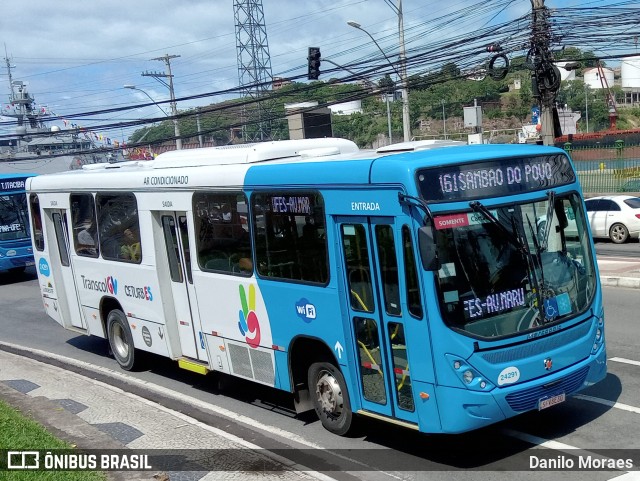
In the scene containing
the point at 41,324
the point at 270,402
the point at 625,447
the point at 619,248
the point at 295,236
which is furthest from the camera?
the point at 619,248

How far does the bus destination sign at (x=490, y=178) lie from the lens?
6.91m

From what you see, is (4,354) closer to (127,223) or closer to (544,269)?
(127,223)

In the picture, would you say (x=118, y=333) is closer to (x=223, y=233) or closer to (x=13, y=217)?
(x=223, y=233)

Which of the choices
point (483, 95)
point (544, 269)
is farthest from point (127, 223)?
point (483, 95)

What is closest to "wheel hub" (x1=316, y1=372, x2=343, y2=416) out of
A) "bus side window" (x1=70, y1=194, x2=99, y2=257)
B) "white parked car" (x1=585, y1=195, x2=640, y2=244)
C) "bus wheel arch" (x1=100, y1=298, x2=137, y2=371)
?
"bus wheel arch" (x1=100, y1=298, x2=137, y2=371)

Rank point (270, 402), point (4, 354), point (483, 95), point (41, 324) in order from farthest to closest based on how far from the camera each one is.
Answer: point (483, 95) → point (41, 324) → point (4, 354) → point (270, 402)

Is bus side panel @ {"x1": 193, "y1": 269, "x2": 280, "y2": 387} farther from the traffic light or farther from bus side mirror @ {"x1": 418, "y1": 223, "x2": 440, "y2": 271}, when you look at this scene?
the traffic light

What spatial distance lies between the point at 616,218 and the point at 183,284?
17.3 m

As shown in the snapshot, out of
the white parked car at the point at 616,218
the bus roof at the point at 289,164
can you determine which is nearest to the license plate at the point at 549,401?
the bus roof at the point at 289,164

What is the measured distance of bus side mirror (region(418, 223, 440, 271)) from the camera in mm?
6520

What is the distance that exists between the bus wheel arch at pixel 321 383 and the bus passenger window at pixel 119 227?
375cm

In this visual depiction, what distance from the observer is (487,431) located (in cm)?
799

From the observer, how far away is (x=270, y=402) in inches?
390

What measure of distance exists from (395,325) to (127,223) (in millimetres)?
5753
